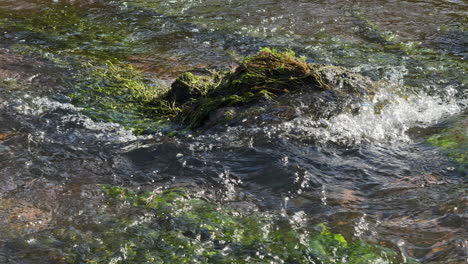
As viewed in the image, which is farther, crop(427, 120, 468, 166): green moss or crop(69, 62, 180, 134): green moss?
crop(69, 62, 180, 134): green moss

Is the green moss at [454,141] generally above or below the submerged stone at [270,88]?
below

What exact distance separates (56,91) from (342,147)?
410cm

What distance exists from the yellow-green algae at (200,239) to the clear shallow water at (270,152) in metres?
0.15

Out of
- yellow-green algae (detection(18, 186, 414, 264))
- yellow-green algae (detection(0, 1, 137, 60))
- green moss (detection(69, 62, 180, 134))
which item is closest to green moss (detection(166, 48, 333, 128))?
green moss (detection(69, 62, 180, 134))

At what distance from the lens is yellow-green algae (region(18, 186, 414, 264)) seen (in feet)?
11.9

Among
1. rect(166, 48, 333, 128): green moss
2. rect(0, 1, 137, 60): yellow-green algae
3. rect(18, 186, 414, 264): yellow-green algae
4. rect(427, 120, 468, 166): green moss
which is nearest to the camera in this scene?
rect(18, 186, 414, 264): yellow-green algae

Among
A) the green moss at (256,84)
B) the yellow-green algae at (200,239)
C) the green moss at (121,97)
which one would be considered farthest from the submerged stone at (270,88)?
the yellow-green algae at (200,239)

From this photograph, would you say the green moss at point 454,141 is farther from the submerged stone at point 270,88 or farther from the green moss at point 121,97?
the green moss at point 121,97

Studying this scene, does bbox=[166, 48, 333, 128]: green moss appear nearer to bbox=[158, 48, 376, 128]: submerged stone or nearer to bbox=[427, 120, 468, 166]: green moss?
bbox=[158, 48, 376, 128]: submerged stone

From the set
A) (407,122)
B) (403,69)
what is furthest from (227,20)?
(407,122)

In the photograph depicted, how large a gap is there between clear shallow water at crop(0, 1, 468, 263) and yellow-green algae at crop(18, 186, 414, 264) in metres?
0.15

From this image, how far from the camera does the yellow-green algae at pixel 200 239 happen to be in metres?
3.62

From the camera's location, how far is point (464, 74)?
7.59 meters

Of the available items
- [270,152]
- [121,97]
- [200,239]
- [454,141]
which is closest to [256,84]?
[270,152]
